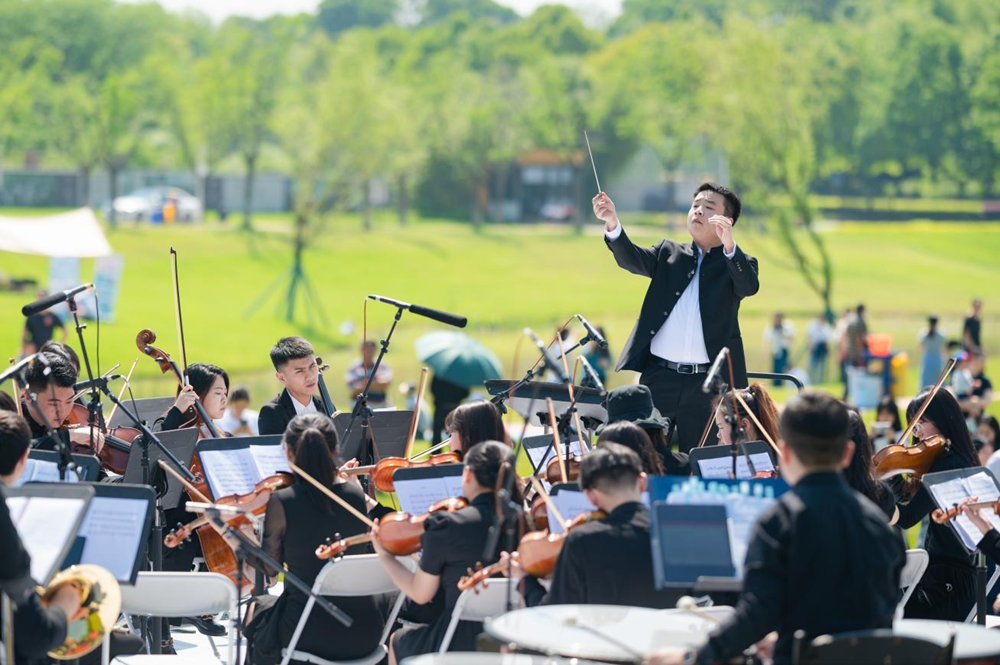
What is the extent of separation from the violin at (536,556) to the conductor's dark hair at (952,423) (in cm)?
252

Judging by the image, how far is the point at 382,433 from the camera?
7406 millimetres

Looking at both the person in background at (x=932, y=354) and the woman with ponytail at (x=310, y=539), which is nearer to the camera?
the woman with ponytail at (x=310, y=539)

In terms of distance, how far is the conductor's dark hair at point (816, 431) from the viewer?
4055 mm

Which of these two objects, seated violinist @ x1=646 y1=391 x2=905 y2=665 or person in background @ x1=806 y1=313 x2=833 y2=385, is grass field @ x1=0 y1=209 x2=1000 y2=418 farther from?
seated violinist @ x1=646 y1=391 x2=905 y2=665

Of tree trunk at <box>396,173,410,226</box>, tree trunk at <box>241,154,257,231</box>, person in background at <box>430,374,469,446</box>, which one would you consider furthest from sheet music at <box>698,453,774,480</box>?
A: tree trunk at <box>396,173,410,226</box>

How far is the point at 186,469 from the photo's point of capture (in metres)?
6.40

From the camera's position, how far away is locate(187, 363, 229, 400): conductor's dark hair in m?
7.38

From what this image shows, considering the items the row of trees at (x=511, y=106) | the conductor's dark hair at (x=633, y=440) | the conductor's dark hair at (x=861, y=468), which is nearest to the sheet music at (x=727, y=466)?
the conductor's dark hair at (x=861, y=468)

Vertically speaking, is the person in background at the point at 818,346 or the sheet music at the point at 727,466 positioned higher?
the sheet music at the point at 727,466

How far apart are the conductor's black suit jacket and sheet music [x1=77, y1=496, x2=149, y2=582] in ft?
11.2

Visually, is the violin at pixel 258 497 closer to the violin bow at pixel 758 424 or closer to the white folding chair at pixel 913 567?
the violin bow at pixel 758 424

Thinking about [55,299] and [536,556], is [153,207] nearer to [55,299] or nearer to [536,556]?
[55,299]

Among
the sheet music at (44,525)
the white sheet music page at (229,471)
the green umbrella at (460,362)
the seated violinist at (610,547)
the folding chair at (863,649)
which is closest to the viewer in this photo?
the folding chair at (863,649)

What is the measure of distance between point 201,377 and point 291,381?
0.52 m
